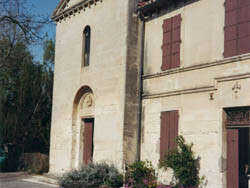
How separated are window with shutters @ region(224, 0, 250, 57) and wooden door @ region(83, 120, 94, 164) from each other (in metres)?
7.68

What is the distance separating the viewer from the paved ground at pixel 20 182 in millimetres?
14945

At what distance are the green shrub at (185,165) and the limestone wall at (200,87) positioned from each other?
235 millimetres

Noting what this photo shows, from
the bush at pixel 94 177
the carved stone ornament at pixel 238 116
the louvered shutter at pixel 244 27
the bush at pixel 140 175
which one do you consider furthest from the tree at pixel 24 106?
the louvered shutter at pixel 244 27

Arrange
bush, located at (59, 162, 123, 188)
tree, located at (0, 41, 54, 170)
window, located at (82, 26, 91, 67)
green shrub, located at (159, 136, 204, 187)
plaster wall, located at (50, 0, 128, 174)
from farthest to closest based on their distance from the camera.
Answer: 1. tree, located at (0, 41, 54, 170)
2. window, located at (82, 26, 91, 67)
3. plaster wall, located at (50, 0, 128, 174)
4. bush, located at (59, 162, 123, 188)
5. green shrub, located at (159, 136, 204, 187)

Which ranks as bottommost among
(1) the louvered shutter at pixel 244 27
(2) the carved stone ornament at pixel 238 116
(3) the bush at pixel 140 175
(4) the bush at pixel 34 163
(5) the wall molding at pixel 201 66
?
(4) the bush at pixel 34 163

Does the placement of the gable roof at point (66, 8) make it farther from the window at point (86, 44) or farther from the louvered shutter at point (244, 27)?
the louvered shutter at point (244, 27)

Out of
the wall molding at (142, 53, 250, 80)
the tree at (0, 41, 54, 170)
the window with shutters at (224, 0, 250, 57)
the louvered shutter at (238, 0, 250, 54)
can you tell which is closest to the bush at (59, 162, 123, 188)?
the wall molding at (142, 53, 250, 80)

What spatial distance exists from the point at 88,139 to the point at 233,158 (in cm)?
763

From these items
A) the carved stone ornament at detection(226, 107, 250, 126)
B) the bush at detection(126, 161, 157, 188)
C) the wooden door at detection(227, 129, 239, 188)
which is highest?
the carved stone ornament at detection(226, 107, 250, 126)

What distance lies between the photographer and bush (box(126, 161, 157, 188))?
11.9 m

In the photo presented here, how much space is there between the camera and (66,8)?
1803 centimetres

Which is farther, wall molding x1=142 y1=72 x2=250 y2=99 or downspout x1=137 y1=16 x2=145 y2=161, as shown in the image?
downspout x1=137 y1=16 x2=145 y2=161

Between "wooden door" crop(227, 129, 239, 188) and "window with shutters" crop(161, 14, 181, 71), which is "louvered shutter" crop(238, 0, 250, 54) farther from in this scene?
"window with shutters" crop(161, 14, 181, 71)

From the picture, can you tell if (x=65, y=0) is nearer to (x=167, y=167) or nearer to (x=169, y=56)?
(x=169, y=56)
